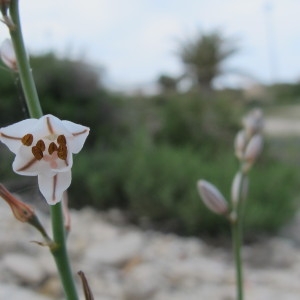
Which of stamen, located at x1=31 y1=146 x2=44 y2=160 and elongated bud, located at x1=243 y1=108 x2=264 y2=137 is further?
elongated bud, located at x1=243 y1=108 x2=264 y2=137

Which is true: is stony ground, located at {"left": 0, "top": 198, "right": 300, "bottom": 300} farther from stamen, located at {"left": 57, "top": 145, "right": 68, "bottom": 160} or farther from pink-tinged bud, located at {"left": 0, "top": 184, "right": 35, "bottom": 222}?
stamen, located at {"left": 57, "top": 145, "right": 68, "bottom": 160}

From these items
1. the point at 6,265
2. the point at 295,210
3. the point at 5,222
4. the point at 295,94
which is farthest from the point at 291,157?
the point at 295,94

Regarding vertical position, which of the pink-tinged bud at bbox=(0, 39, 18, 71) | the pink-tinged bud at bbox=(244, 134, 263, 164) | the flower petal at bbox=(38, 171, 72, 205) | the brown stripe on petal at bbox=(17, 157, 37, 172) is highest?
the pink-tinged bud at bbox=(0, 39, 18, 71)

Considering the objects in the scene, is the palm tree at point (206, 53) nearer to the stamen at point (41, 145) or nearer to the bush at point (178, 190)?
the bush at point (178, 190)

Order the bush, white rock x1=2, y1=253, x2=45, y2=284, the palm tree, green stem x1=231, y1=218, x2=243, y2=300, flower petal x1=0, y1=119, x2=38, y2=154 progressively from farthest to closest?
1. the palm tree
2. the bush
3. white rock x1=2, y1=253, x2=45, y2=284
4. green stem x1=231, y1=218, x2=243, y2=300
5. flower petal x1=0, y1=119, x2=38, y2=154

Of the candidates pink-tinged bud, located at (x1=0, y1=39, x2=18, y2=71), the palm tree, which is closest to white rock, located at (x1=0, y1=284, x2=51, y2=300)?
pink-tinged bud, located at (x1=0, y1=39, x2=18, y2=71)

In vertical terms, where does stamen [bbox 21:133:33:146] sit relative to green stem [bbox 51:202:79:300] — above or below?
above

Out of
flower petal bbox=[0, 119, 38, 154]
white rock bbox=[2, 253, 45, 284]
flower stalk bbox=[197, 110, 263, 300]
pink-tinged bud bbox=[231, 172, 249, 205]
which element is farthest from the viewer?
white rock bbox=[2, 253, 45, 284]

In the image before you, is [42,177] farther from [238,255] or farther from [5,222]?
[5,222]

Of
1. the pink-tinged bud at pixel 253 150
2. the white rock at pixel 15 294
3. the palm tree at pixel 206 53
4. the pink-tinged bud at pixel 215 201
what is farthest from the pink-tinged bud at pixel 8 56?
the palm tree at pixel 206 53

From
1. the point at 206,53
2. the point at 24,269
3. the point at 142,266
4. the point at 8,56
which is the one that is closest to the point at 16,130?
the point at 8,56
